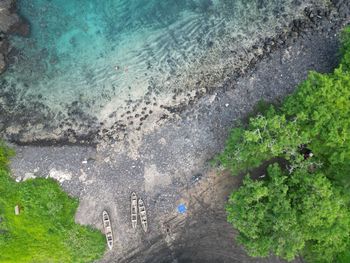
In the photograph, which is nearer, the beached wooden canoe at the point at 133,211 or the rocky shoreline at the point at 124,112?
the beached wooden canoe at the point at 133,211

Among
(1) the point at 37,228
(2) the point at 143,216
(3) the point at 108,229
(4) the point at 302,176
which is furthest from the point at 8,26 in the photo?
(4) the point at 302,176

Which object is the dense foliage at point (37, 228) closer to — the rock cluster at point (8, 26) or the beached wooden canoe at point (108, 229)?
the beached wooden canoe at point (108, 229)

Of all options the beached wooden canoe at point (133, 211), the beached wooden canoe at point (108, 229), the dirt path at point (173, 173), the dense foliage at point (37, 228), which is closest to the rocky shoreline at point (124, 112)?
the dirt path at point (173, 173)

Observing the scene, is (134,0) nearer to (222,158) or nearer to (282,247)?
(222,158)

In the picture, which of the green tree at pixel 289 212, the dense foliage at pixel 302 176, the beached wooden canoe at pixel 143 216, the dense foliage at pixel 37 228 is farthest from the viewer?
the beached wooden canoe at pixel 143 216

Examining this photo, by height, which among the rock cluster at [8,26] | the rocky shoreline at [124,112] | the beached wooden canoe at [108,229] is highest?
the rock cluster at [8,26]

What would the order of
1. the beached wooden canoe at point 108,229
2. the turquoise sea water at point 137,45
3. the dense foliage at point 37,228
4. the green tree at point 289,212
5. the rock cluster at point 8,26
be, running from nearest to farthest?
the green tree at point 289,212
the dense foliage at point 37,228
the beached wooden canoe at point 108,229
the rock cluster at point 8,26
the turquoise sea water at point 137,45
